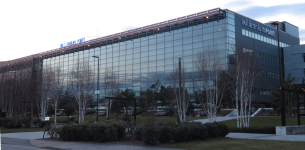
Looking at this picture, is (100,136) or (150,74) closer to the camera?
(100,136)

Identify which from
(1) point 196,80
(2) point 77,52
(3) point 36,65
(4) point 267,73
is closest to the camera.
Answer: (1) point 196,80

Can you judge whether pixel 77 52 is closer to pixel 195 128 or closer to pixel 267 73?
pixel 267 73

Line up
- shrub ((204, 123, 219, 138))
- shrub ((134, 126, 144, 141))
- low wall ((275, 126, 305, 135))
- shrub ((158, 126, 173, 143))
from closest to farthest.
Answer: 1. shrub ((158, 126, 173, 143))
2. shrub ((134, 126, 144, 141))
3. shrub ((204, 123, 219, 138))
4. low wall ((275, 126, 305, 135))

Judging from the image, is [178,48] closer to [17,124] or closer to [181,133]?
[17,124]

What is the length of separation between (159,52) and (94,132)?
42.8 m

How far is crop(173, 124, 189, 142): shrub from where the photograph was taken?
608 inches

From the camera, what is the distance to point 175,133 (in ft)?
50.4

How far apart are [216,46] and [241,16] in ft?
29.1

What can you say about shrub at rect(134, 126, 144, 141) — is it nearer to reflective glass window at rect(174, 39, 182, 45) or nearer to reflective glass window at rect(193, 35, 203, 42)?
reflective glass window at rect(193, 35, 203, 42)

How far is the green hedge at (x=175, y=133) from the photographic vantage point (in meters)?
14.5

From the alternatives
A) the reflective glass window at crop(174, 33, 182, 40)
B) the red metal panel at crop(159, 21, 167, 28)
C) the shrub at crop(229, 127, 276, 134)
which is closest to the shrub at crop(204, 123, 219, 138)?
the shrub at crop(229, 127, 276, 134)

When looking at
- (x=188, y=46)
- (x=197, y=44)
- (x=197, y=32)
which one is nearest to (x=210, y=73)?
(x=197, y=44)

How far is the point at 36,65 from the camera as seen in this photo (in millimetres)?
81312

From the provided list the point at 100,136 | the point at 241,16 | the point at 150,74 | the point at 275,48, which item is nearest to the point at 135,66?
the point at 150,74
